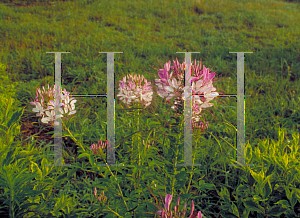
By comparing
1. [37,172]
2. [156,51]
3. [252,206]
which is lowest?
[252,206]

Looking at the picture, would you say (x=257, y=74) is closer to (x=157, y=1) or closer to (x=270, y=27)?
(x=270, y=27)

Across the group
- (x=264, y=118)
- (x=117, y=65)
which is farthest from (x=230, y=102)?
(x=117, y=65)

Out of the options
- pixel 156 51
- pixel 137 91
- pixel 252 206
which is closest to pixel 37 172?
pixel 137 91

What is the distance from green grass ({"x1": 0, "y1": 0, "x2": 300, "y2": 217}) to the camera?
2746 millimetres

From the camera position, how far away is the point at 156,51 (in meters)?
5.00

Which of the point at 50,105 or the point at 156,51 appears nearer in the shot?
the point at 50,105

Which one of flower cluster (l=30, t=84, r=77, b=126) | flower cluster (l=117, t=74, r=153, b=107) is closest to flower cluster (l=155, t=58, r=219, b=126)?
flower cluster (l=117, t=74, r=153, b=107)

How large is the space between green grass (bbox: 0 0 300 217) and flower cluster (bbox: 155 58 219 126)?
0.75 feet

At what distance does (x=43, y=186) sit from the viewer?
130 centimetres

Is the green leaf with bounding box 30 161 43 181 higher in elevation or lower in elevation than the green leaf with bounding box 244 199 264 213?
higher

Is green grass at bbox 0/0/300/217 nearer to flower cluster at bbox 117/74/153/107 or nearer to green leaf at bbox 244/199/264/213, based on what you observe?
flower cluster at bbox 117/74/153/107

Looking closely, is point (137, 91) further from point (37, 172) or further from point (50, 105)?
point (37, 172)

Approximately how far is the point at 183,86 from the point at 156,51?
418 centimetres

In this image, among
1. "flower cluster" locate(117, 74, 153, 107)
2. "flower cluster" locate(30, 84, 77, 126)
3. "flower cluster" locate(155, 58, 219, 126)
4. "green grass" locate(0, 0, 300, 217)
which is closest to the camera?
"flower cluster" locate(155, 58, 219, 126)
